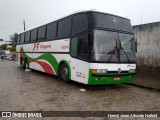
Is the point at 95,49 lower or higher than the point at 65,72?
higher

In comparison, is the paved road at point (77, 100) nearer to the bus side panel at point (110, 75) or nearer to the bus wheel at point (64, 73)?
the bus side panel at point (110, 75)

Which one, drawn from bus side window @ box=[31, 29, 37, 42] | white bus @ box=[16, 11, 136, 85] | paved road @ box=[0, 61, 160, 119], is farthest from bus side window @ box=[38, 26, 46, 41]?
paved road @ box=[0, 61, 160, 119]

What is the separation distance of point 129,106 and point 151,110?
2.12 ft

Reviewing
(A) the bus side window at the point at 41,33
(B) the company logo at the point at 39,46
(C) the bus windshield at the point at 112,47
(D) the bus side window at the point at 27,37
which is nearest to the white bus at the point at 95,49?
(C) the bus windshield at the point at 112,47

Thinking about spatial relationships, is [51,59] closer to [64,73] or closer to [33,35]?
[64,73]

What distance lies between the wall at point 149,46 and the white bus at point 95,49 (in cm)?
566

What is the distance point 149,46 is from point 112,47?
7387 millimetres

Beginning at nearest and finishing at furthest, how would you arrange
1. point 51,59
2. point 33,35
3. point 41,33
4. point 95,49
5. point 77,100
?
point 77,100, point 95,49, point 51,59, point 41,33, point 33,35

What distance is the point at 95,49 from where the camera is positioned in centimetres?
727

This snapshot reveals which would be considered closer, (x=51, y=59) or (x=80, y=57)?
(x=80, y=57)

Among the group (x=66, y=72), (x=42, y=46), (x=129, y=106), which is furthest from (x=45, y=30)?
(x=129, y=106)

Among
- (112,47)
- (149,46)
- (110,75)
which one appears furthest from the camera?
(149,46)

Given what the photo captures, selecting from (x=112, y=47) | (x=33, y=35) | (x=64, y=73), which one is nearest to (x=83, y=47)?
(x=112, y=47)

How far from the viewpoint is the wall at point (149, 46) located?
13.3 metres
